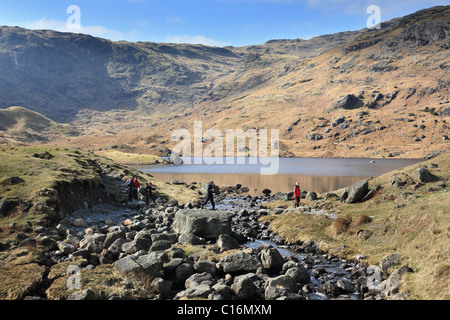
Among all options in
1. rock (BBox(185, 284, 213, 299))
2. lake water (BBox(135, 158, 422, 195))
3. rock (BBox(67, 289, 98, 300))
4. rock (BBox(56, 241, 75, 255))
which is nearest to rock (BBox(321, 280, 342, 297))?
rock (BBox(185, 284, 213, 299))

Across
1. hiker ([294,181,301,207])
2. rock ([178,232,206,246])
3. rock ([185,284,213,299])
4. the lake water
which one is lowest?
the lake water

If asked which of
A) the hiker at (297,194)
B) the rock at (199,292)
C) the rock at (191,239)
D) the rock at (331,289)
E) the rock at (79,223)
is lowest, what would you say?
the rock at (331,289)

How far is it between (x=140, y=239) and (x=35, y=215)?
33.9 ft

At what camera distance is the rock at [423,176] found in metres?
33.6

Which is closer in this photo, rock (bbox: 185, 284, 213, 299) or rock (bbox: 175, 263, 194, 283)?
rock (bbox: 185, 284, 213, 299)

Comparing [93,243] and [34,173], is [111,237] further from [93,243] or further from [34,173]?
[34,173]

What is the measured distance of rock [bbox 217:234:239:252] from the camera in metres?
25.4

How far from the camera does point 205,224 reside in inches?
1126

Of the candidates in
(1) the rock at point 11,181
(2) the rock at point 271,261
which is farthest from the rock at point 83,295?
(1) the rock at point 11,181

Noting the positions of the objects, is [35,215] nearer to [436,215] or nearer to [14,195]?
[14,195]

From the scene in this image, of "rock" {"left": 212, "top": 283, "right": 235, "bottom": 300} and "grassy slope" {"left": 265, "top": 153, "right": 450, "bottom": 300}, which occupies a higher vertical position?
"grassy slope" {"left": 265, "top": 153, "right": 450, "bottom": 300}

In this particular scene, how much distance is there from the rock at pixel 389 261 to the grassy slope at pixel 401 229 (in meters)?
0.35

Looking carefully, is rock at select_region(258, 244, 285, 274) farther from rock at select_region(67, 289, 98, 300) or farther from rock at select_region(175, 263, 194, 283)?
rock at select_region(67, 289, 98, 300)

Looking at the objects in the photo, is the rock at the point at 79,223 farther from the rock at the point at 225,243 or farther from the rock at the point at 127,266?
the rock at the point at 225,243
